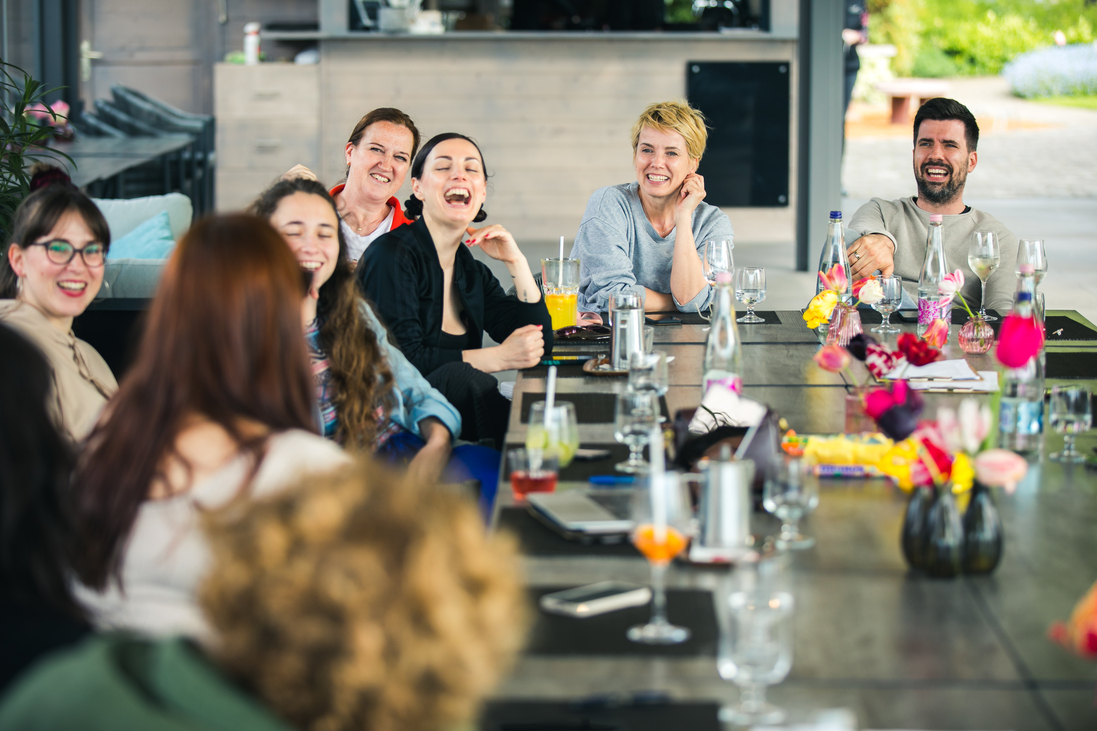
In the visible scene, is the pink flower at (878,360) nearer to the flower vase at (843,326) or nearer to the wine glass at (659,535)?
the flower vase at (843,326)

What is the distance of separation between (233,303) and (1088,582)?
1.00 meters

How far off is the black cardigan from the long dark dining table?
943mm

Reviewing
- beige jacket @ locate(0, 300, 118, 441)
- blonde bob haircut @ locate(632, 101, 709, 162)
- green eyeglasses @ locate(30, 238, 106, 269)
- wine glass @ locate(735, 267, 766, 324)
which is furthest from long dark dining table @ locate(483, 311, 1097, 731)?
blonde bob haircut @ locate(632, 101, 709, 162)

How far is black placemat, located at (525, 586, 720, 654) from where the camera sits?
1113mm

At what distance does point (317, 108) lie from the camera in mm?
6852

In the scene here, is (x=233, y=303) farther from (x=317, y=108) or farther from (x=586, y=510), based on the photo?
(x=317, y=108)

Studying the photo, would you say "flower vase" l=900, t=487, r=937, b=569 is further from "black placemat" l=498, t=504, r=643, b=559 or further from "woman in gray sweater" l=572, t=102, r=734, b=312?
"woman in gray sweater" l=572, t=102, r=734, b=312

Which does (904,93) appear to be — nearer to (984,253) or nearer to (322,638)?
(984,253)

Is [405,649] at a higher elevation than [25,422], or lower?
lower

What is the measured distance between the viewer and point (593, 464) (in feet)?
5.63

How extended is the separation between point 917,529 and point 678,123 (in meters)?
2.05

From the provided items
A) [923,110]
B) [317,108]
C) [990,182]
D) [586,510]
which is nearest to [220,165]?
[317,108]

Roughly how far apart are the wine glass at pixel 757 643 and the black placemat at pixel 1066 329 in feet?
5.97

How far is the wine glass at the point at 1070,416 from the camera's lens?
5.71 ft
